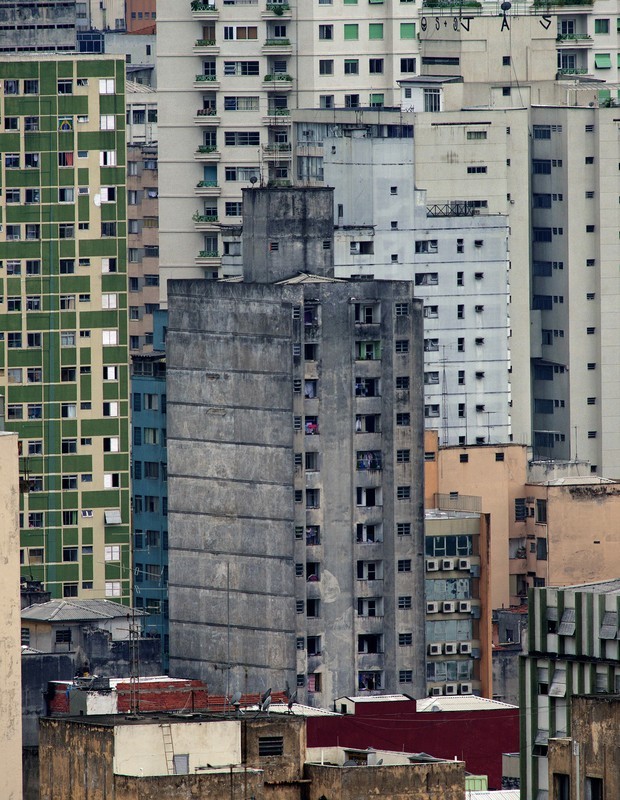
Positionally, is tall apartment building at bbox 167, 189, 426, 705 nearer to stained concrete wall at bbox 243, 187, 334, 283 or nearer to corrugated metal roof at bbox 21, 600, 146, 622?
stained concrete wall at bbox 243, 187, 334, 283

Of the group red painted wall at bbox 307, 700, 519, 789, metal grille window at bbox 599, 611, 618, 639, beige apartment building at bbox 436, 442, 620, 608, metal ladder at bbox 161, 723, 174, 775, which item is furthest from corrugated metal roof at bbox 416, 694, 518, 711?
metal ladder at bbox 161, 723, 174, 775

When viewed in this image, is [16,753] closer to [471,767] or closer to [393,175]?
[471,767]

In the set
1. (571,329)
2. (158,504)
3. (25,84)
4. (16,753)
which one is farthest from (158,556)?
(16,753)

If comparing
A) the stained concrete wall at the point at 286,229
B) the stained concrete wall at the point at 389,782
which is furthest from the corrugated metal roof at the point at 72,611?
the stained concrete wall at the point at 389,782

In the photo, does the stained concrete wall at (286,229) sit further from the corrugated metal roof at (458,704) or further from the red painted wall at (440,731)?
the red painted wall at (440,731)

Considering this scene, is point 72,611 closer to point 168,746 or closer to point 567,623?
point 567,623
